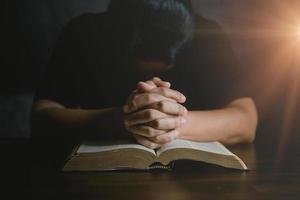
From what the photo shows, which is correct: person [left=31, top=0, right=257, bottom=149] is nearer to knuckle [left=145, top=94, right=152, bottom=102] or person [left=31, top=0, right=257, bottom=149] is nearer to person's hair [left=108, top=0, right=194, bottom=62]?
person's hair [left=108, top=0, right=194, bottom=62]

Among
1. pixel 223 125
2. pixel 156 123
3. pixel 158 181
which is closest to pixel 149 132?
pixel 156 123

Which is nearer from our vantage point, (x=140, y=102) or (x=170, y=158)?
(x=170, y=158)

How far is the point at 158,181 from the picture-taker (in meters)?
0.68

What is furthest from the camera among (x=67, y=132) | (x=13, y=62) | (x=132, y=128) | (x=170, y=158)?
(x=13, y=62)

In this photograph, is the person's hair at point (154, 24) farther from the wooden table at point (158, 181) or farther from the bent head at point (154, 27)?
the wooden table at point (158, 181)

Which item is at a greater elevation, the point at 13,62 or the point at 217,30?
the point at 217,30

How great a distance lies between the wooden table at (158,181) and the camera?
615 millimetres

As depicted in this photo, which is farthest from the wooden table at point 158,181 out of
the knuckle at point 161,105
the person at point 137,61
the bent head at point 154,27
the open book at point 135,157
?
the bent head at point 154,27

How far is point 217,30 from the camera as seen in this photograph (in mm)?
1356

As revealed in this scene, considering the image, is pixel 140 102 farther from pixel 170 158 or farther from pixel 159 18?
pixel 159 18

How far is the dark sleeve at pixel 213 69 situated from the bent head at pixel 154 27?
65 millimetres

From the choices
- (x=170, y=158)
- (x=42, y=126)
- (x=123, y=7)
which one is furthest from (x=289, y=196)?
(x=123, y=7)

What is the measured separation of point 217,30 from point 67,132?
620 mm

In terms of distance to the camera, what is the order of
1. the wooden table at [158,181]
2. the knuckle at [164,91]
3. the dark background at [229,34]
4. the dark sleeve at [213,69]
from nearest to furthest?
the wooden table at [158,181], the knuckle at [164,91], the dark background at [229,34], the dark sleeve at [213,69]
